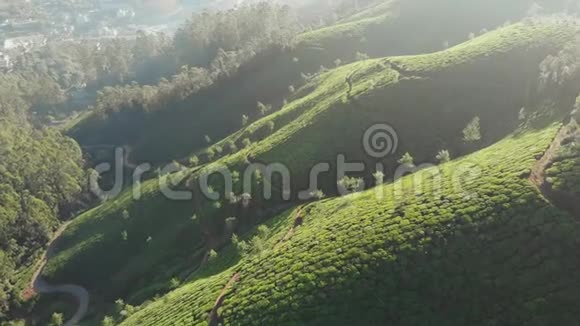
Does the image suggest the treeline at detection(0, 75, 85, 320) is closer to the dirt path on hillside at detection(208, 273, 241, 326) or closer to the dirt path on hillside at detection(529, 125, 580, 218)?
the dirt path on hillside at detection(208, 273, 241, 326)

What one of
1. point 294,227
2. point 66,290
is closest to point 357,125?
point 294,227

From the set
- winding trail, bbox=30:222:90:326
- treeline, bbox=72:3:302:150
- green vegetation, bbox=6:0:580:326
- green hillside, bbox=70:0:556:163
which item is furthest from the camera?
treeline, bbox=72:3:302:150

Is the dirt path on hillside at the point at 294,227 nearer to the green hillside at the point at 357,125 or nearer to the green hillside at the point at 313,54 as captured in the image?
the green hillside at the point at 357,125

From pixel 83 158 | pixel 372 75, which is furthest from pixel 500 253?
pixel 83 158

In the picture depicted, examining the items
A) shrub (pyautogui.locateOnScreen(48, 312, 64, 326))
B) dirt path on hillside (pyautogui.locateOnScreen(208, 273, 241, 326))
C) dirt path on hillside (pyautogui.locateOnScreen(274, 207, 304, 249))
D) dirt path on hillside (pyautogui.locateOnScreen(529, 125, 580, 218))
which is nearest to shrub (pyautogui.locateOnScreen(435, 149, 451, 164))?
dirt path on hillside (pyautogui.locateOnScreen(529, 125, 580, 218))

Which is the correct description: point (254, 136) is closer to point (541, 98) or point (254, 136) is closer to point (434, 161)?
point (434, 161)

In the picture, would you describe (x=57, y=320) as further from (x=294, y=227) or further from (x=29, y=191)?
(x=29, y=191)

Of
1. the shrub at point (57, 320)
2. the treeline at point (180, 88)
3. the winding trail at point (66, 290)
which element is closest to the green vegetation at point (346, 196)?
the shrub at point (57, 320)
